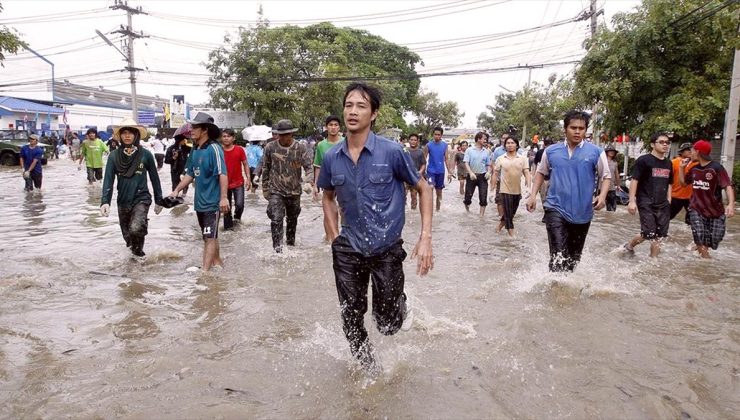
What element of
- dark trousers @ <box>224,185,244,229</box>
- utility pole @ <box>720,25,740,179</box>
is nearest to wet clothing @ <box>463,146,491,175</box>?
dark trousers @ <box>224,185,244,229</box>

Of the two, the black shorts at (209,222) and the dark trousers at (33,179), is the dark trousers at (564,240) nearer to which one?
the black shorts at (209,222)

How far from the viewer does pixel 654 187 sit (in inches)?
284

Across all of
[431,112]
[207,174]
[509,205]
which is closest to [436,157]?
[509,205]

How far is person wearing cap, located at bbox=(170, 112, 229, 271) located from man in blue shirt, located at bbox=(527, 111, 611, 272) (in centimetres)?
344

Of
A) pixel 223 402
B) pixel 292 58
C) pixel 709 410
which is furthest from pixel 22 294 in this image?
pixel 292 58

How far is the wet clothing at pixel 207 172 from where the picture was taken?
6.16 meters

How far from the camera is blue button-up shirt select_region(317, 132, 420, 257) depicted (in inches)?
134

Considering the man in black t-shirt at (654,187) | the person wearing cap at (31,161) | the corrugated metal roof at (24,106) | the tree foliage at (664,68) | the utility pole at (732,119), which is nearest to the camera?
the man in black t-shirt at (654,187)

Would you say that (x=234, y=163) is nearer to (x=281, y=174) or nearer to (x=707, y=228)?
(x=281, y=174)

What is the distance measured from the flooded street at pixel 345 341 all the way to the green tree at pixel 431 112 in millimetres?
60704

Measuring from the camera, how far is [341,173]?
3.47 meters

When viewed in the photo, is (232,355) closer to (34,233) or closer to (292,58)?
(34,233)

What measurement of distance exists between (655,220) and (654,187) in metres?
0.43

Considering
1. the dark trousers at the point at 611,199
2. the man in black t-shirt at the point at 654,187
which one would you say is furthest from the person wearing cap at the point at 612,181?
the man in black t-shirt at the point at 654,187
